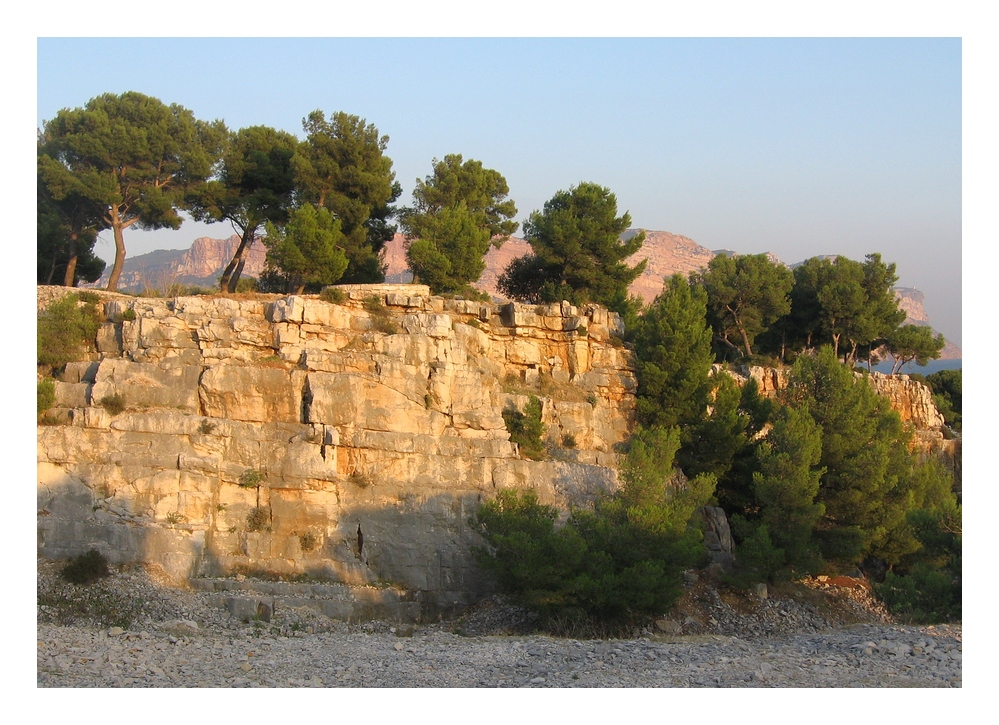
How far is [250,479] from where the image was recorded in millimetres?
20359

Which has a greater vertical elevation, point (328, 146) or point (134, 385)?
point (328, 146)

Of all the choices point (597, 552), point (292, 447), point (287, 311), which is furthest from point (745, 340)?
point (292, 447)

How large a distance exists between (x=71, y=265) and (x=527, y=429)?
14.5 meters

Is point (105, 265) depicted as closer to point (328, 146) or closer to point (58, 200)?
point (58, 200)

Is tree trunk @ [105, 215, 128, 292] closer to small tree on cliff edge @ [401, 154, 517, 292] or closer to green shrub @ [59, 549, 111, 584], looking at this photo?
small tree on cliff edge @ [401, 154, 517, 292]

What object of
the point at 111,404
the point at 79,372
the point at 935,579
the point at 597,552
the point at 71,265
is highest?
the point at 71,265

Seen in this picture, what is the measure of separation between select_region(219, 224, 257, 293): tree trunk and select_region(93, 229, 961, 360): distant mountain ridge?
0.85 metres

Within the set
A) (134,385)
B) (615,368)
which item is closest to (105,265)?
(134,385)

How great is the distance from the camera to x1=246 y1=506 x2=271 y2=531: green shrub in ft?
66.3

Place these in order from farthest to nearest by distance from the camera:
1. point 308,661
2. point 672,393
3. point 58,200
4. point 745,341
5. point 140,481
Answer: point 745,341 < point 58,200 < point 672,393 < point 140,481 < point 308,661

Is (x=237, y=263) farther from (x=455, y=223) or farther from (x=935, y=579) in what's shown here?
(x=935, y=579)

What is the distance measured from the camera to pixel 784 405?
25.0m

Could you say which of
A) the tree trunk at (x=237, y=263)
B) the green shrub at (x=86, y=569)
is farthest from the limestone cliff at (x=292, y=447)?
the tree trunk at (x=237, y=263)

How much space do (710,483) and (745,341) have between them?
1117 cm
